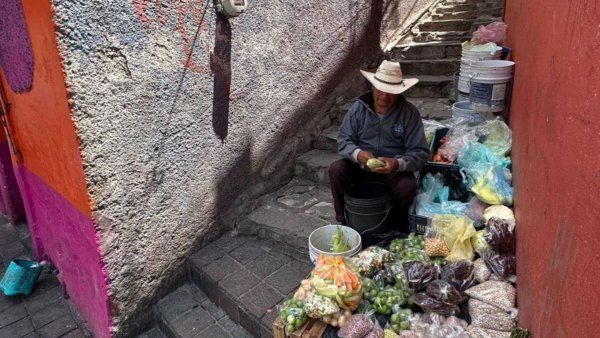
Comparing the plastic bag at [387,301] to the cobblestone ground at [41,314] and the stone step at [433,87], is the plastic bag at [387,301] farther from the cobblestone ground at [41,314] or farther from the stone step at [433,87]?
the stone step at [433,87]

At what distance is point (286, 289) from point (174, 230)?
1.11m

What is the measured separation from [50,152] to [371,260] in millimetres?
2714

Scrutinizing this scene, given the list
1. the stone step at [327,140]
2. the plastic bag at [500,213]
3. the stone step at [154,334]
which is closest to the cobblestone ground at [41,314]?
the stone step at [154,334]

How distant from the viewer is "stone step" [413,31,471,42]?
5.91 meters

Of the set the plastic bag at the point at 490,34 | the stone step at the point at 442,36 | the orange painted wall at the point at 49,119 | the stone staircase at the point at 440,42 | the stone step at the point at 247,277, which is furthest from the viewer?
the stone step at the point at 442,36

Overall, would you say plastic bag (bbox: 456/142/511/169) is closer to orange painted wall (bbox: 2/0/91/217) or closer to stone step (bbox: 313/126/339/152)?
stone step (bbox: 313/126/339/152)

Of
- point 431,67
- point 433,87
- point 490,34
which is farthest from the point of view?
point 431,67

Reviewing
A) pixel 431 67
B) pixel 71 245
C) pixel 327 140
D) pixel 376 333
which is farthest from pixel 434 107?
pixel 71 245

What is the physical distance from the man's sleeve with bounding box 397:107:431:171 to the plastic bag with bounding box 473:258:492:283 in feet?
2.97

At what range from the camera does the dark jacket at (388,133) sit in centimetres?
332

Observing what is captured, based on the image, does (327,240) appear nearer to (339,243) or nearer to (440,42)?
(339,243)

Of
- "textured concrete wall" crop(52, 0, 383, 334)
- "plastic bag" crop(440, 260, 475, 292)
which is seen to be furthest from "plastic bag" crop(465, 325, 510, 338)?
"textured concrete wall" crop(52, 0, 383, 334)

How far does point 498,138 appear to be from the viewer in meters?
3.62

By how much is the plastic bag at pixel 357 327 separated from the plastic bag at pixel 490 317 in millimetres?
584
